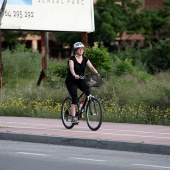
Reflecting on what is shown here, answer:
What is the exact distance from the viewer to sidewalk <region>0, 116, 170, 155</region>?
1409 centimetres

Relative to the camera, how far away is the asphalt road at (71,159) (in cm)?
1191

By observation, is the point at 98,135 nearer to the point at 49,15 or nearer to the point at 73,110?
the point at 73,110

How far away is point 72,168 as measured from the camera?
1173cm

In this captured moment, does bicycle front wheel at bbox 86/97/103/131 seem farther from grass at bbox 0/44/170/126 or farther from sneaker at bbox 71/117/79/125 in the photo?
grass at bbox 0/44/170/126

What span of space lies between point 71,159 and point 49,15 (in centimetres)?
1628

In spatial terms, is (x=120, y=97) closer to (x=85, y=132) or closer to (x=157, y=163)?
(x=85, y=132)

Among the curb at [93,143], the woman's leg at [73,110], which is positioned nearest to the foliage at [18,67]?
the woman's leg at [73,110]

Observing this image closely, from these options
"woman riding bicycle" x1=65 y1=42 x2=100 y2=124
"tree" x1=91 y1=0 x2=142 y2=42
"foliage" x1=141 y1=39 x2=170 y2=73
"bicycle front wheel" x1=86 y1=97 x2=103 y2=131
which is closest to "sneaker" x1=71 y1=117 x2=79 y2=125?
"woman riding bicycle" x1=65 y1=42 x2=100 y2=124

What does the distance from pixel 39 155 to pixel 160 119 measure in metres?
5.50

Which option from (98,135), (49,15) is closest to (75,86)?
(98,135)

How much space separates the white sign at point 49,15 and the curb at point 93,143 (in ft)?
38.4

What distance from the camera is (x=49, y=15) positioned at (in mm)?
28641

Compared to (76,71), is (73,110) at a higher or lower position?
lower

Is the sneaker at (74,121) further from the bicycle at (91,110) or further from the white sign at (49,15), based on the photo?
the white sign at (49,15)
